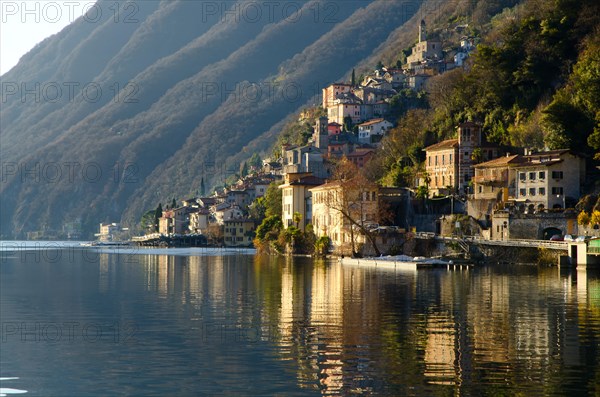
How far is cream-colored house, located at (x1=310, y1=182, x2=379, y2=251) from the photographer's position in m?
92.1

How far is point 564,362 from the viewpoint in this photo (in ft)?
95.8

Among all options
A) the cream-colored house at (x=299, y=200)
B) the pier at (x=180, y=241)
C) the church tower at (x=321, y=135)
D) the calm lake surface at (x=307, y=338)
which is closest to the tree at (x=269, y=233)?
the cream-colored house at (x=299, y=200)

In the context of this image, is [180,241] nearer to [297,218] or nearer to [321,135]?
[321,135]

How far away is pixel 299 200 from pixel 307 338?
8125cm

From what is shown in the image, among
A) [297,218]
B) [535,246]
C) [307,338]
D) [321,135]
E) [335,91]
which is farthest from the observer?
[335,91]

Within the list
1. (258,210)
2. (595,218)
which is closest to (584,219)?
(595,218)

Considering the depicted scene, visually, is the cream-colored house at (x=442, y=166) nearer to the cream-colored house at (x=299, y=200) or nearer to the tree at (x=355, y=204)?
the tree at (x=355, y=204)

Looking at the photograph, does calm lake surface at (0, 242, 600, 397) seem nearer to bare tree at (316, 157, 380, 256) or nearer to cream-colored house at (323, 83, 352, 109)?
bare tree at (316, 157, 380, 256)

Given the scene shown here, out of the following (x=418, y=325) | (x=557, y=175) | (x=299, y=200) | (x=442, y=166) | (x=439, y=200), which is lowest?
(x=418, y=325)

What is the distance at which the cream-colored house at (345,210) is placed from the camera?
302 ft

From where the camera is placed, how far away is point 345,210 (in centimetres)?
9181

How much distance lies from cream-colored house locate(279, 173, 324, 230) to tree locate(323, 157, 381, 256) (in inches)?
623

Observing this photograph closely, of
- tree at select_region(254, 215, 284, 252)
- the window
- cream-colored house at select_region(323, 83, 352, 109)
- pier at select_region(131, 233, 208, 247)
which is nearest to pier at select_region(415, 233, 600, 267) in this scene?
the window

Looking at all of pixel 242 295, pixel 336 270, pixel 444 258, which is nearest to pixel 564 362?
pixel 242 295
